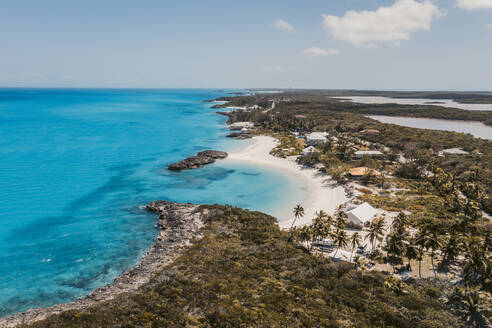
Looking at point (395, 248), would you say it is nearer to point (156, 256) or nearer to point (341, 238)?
point (341, 238)

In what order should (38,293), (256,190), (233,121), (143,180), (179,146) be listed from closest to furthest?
1. (38,293)
2. (256,190)
3. (143,180)
4. (179,146)
5. (233,121)

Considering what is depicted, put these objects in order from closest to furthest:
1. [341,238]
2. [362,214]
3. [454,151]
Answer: [341,238]
[362,214]
[454,151]

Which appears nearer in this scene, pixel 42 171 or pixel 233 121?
pixel 42 171

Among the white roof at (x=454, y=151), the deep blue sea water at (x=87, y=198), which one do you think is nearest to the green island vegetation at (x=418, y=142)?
the white roof at (x=454, y=151)

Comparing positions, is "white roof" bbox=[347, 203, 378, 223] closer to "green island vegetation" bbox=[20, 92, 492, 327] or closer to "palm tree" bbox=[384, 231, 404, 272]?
"green island vegetation" bbox=[20, 92, 492, 327]

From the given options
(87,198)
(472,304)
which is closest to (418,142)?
(472,304)

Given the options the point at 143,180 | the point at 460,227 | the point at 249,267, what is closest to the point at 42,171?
the point at 143,180

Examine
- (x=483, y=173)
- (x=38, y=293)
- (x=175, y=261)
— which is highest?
(x=483, y=173)

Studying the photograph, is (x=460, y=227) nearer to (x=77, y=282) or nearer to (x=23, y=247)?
(x=77, y=282)
